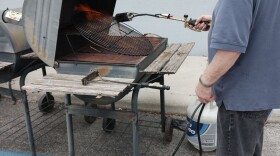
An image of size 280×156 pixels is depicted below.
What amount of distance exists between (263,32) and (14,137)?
9.95ft

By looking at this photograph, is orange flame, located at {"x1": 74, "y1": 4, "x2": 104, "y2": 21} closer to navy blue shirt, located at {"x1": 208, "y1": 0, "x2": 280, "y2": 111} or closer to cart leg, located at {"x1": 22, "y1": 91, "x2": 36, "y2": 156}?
cart leg, located at {"x1": 22, "y1": 91, "x2": 36, "y2": 156}

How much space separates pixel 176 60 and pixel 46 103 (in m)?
2.34

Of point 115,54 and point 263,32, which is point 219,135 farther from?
point 115,54

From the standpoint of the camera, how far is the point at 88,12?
2.84 metres

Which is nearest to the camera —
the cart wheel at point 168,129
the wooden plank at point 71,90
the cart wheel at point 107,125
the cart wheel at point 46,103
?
the wooden plank at point 71,90

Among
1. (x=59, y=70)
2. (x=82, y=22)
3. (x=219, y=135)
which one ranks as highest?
(x=82, y=22)

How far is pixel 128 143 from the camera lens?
11.1ft

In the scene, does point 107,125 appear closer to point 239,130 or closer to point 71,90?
point 71,90

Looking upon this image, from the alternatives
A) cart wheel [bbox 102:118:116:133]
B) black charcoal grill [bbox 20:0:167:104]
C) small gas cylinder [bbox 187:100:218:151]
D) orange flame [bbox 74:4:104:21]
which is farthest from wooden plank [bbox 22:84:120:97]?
cart wheel [bbox 102:118:116:133]

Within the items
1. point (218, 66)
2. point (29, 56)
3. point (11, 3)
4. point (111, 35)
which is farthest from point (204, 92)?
point (11, 3)

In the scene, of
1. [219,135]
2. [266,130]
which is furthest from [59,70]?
[266,130]

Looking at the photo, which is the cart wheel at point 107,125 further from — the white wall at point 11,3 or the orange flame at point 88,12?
the white wall at point 11,3

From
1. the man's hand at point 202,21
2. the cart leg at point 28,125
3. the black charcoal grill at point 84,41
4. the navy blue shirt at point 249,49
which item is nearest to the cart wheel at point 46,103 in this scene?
the cart leg at point 28,125

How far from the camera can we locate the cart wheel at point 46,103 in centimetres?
408
